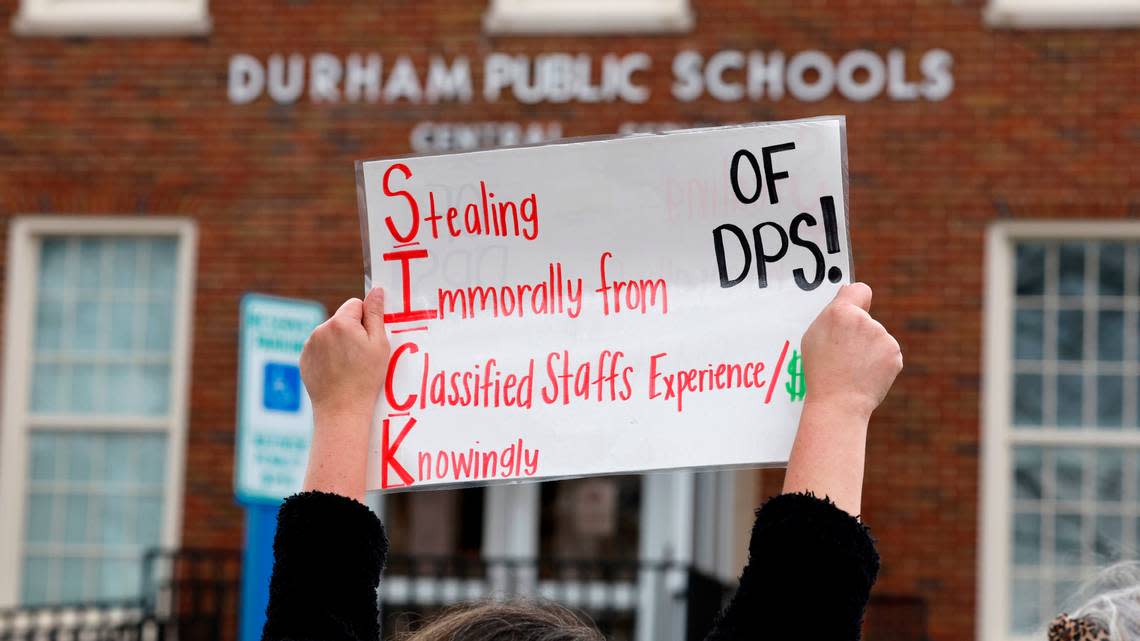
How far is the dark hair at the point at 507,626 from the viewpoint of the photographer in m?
1.79

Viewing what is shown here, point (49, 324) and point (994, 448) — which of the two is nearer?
point (994, 448)

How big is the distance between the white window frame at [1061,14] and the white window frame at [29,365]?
15.9ft

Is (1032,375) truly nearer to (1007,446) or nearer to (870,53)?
(1007,446)

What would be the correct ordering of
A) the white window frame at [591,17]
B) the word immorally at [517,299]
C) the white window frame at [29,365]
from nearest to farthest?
the word immorally at [517,299], the white window frame at [591,17], the white window frame at [29,365]

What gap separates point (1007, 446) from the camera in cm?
965

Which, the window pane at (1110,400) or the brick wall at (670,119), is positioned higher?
the brick wall at (670,119)

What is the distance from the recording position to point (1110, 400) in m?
9.67

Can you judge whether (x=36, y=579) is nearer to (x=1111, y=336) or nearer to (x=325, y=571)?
(x=1111, y=336)

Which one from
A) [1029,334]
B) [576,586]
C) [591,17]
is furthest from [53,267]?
[1029,334]

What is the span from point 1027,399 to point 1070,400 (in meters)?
0.24

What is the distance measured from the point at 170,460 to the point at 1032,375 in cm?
504

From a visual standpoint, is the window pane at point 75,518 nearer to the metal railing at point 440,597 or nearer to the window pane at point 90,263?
the metal railing at point 440,597

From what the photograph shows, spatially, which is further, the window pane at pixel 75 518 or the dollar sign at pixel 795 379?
the window pane at pixel 75 518

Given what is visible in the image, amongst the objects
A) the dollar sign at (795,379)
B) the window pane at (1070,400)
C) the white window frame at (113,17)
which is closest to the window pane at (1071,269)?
the window pane at (1070,400)
